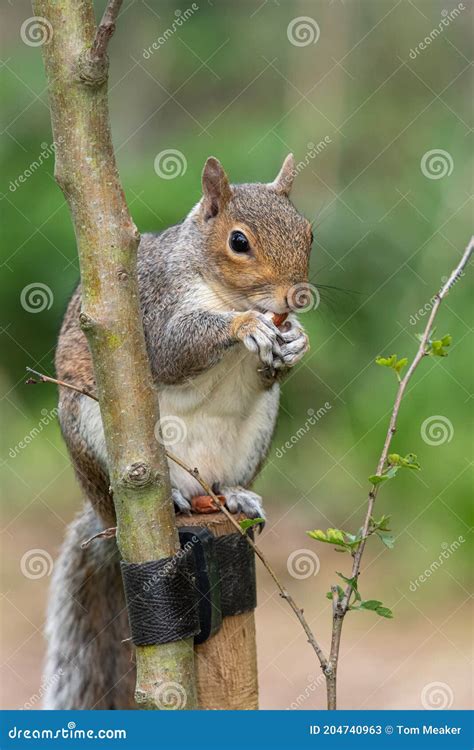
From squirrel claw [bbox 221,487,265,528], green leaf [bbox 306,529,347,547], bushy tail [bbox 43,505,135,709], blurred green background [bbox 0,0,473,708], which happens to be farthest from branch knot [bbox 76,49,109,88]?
blurred green background [bbox 0,0,473,708]

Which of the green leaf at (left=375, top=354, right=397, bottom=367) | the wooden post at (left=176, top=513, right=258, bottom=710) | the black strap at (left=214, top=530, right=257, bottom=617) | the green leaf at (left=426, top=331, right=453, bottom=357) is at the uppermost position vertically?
the green leaf at (left=426, top=331, right=453, bottom=357)

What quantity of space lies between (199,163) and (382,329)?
26.8 inches

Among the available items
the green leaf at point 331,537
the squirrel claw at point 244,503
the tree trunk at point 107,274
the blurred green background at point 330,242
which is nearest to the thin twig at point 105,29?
the tree trunk at point 107,274

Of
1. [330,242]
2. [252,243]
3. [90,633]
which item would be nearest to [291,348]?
[252,243]

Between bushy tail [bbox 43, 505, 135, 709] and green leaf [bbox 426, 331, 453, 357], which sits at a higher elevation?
green leaf [bbox 426, 331, 453, 357]

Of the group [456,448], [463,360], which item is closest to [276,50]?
[463,360]

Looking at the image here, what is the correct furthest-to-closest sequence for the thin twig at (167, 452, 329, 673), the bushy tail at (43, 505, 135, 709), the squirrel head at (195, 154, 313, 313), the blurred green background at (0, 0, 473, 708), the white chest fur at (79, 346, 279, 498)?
1. the blurred green background at (0, 0, 473, 708)
2. the bushy tail at (43, 505, 135, 709)
3. the white chest fur at (79, 346, 279, 498)
4. the squirrel head at (195, 154, 313, 313)
5. the thin twig at (167, 452, 329, 673)

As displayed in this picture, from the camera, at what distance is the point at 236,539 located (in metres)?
1.50

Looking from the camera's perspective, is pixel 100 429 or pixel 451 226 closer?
pixel 100 429

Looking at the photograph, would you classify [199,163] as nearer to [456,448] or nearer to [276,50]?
[276,50]

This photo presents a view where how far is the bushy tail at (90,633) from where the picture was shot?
1.87 meters

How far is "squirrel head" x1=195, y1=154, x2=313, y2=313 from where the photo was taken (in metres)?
1.57

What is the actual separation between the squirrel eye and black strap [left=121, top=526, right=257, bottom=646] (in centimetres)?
44

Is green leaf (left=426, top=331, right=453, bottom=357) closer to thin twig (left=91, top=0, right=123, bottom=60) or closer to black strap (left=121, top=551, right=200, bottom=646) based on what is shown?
black strap (left=121, top=551, right=200, bottom=646)
